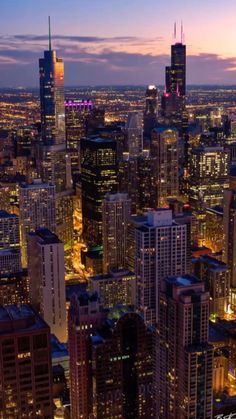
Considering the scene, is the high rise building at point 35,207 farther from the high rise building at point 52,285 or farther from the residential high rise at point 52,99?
the residential high rise at point 52,99

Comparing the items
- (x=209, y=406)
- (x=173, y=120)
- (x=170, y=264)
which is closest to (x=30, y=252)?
(x=170, y=264)

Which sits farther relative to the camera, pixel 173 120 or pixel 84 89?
pixel 84 89

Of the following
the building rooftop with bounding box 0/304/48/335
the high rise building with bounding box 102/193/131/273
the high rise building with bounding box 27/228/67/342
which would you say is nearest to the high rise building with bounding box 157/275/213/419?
the building rooftop with bounding box 0/304/48/335

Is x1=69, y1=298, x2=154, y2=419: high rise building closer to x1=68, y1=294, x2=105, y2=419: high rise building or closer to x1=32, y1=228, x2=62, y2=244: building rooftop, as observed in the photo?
x1=68, y1=294, x2=105, y2=419: high rise building

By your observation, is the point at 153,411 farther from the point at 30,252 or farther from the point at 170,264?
the point at 30,252

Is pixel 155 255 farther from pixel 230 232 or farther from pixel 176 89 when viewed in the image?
pixel 176 89
